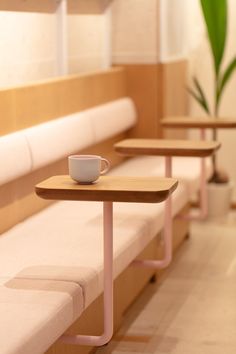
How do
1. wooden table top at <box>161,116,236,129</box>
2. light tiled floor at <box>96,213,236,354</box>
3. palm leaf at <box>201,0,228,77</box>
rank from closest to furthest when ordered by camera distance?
light tiled floor at <box>96,213,236,354</box> → wooden table top at <box>161,116,236,129</box> → palm leaf at <box>201,0,228,77</box>

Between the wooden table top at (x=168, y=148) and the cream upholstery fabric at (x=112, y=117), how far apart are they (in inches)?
31.6

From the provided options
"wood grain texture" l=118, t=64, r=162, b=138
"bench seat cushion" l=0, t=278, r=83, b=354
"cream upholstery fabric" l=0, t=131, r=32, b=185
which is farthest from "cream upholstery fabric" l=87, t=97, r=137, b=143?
"bench seat cushion" l=0, t=278, r=83, b=354

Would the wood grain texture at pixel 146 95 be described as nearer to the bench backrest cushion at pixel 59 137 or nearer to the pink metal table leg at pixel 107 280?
the bench backrest cushion at pixel 59 137

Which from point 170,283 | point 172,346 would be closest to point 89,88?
point 170,283

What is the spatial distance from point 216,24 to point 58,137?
2141 mm

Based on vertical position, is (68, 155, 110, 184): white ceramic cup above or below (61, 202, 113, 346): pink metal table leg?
above

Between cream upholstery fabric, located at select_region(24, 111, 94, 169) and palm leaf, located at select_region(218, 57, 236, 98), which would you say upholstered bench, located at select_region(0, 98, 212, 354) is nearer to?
cream upholstery fabric, located at select_region(24, 111, 94, 169)

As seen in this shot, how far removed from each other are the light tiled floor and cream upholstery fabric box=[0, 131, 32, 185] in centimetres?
94

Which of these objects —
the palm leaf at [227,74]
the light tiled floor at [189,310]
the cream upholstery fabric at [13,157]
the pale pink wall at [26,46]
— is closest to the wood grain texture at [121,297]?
the light tiled floor at [189,310]

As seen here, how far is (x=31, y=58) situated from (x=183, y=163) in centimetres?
157

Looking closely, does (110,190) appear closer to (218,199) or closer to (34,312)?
(34,312)

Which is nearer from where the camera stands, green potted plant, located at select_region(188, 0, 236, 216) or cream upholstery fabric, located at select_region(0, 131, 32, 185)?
cream upholstery fabric, located at select_region(0, 131, 32, 185)

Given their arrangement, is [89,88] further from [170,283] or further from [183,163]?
[170,283]

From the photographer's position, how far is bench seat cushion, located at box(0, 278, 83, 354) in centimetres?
258
